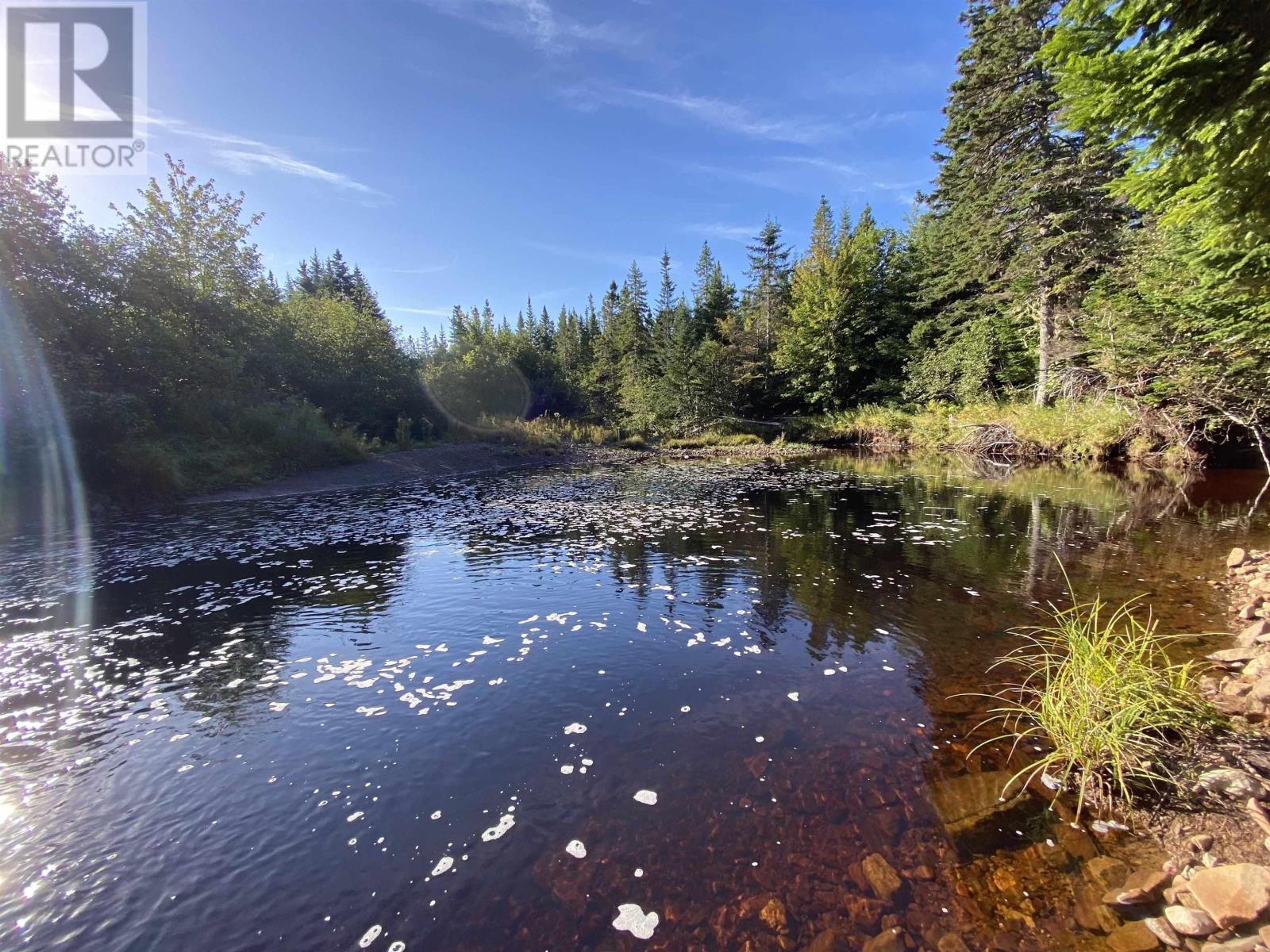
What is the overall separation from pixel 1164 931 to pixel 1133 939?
0.48 feet

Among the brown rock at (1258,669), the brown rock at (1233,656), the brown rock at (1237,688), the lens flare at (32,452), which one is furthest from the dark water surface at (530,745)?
the lens flare at (32,452)

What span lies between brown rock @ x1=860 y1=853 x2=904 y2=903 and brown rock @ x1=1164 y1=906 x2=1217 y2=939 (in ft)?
4.08

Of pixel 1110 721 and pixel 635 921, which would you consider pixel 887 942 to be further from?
pixel 1110 721

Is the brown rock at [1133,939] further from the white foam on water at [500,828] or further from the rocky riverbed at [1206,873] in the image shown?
the white foam on water at [500,828]

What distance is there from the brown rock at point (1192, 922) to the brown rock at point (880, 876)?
124 cm

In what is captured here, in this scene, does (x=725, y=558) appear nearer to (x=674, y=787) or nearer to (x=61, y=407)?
(x=674, y=787)

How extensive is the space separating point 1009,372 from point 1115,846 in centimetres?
3556

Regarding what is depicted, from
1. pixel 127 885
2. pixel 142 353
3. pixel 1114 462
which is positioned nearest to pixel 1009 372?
pixel 1114 462

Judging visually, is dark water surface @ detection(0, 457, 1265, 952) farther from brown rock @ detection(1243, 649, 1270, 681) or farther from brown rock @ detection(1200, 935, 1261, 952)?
brown rock @ detection(1243, 649, 1270, 681)

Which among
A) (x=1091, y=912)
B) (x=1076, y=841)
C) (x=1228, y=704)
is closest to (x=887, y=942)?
(x=1091, y=912)

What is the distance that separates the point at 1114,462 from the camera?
2278 centimetres

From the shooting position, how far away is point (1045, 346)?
1017 inches

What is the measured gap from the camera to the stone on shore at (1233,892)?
7.82 ft

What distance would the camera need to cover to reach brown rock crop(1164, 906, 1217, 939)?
245cm
